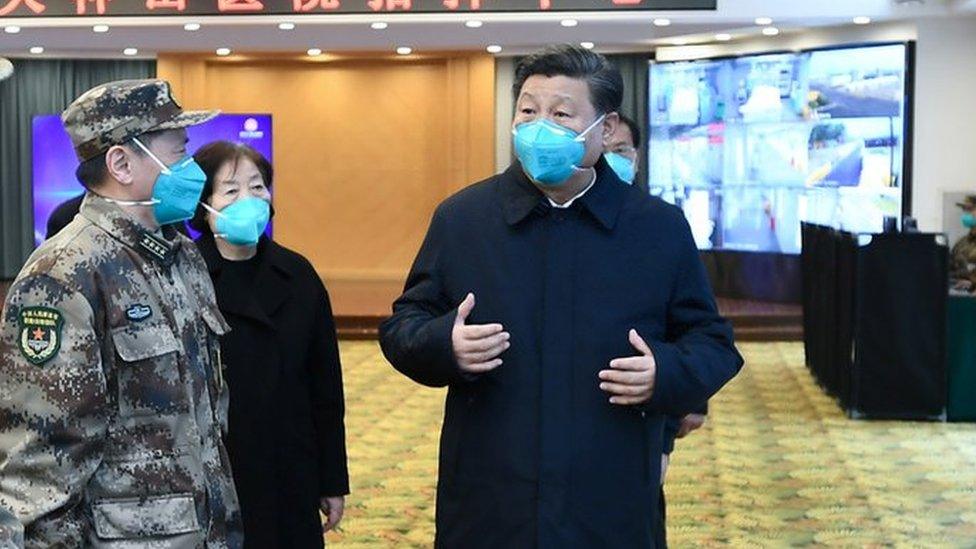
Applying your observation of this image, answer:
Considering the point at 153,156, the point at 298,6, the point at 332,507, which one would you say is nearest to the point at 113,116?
the point at 153,156

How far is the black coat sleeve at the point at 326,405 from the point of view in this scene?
338 cm

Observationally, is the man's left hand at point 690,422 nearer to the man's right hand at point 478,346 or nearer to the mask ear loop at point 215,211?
the mask ear loop at point 215,211

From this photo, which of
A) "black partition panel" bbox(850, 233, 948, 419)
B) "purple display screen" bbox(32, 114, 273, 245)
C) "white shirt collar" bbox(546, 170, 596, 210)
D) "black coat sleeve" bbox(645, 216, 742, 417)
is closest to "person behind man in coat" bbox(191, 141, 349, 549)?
"white shirt collar" bbox(546, 170, 596, 210)

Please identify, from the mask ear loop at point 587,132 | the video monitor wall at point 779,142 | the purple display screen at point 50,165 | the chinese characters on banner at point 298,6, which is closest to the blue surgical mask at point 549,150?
the mask ear loop at point 587,132

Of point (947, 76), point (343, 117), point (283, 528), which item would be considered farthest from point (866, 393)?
point (343, 117)

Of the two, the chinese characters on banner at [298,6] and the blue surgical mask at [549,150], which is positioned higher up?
the chinese characters on banner at [298,6]

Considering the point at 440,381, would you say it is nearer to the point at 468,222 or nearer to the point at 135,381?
the point at 468,222

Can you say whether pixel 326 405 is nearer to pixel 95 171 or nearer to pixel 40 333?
pixel 95 171

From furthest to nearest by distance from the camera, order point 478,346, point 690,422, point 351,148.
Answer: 1. point 351,148
2. point 690,422
3. point 478,346

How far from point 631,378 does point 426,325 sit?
1.16 feet

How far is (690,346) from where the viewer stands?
2465 millimetres

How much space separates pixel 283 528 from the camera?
3.29m

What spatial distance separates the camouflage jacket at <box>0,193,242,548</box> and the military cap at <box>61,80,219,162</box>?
11 centimetres

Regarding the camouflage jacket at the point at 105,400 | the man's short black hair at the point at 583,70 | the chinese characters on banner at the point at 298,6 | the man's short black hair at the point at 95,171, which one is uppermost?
the chinese characters on banner at the point at 298,6
